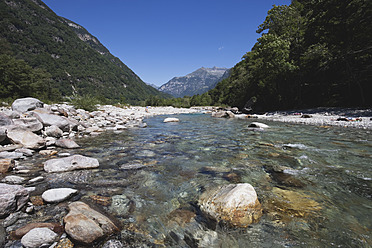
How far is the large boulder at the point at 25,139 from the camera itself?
5258 millimetres

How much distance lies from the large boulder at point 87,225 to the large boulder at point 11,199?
2.63ft

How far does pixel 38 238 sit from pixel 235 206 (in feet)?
7.73

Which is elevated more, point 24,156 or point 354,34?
point 354,34

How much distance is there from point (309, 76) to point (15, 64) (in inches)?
1528

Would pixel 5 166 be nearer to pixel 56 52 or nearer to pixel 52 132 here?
pixel 52 132

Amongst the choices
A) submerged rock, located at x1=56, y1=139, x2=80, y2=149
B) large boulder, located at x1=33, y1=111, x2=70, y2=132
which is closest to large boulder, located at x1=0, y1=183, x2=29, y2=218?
submerged rock, located at x1=56, y1=139, x2=80, y2=149

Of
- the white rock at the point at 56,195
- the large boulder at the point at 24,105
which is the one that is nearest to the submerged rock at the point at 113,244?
the white rock at the point at 56,195

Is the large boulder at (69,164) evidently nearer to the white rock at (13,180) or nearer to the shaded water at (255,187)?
the shaded water at (255,187)

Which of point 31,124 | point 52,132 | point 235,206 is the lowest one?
point 235,206

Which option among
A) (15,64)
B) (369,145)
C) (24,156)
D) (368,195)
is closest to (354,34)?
(369,145)

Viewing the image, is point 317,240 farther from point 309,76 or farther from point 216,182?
point 309,76

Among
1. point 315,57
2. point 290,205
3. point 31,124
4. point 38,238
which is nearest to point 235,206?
point 290,205

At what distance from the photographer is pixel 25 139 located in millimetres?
5375

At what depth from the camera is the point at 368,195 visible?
277 cm
